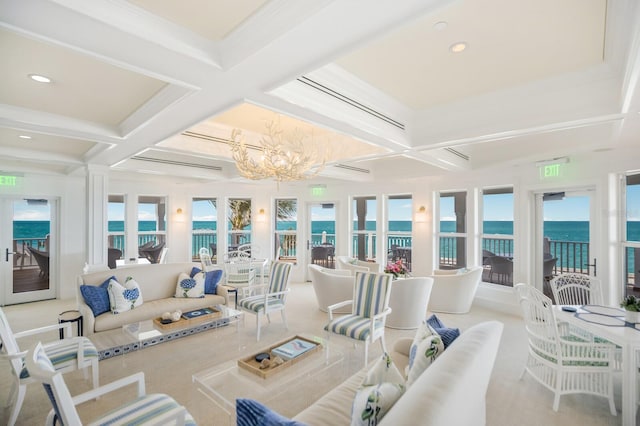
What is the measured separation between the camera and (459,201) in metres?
6.29

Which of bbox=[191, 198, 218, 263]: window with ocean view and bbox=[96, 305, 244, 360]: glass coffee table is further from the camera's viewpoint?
bbox=[191, 198, 218, 263]: window with ocean view

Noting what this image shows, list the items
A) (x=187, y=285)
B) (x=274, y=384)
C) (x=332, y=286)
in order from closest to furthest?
(x=274, y=384) < (x=187, y=285) < (x=332, y=286)

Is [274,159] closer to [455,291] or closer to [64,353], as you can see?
[64,353]

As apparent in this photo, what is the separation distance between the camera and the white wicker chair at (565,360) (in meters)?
2.60

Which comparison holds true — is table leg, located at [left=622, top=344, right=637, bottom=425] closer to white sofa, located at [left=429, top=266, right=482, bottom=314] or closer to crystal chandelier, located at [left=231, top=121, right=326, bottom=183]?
white sofa, located at [left=429, top=266, right=482, bottom=314]

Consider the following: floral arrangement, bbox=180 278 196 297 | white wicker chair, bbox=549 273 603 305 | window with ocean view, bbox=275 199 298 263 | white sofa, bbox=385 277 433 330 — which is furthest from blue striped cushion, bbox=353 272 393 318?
window with ocean view, bbox=275 199 298 263

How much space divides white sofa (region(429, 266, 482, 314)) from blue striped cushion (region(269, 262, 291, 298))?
7.94 feet

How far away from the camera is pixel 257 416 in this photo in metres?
1.24

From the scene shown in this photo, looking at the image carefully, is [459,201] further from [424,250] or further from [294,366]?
[294,366]

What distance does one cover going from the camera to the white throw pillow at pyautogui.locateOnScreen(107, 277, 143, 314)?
3.90m

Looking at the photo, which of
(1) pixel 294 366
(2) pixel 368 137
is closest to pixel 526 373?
(1) pixel 294 366

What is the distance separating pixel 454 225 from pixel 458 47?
4723 mm

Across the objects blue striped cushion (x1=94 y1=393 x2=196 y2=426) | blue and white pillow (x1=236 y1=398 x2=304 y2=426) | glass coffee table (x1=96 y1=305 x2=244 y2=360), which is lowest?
glass coffee table (x1=96 y1=305 x2=244 y2=360)

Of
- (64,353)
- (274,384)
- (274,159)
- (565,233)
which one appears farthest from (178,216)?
(565,233)
